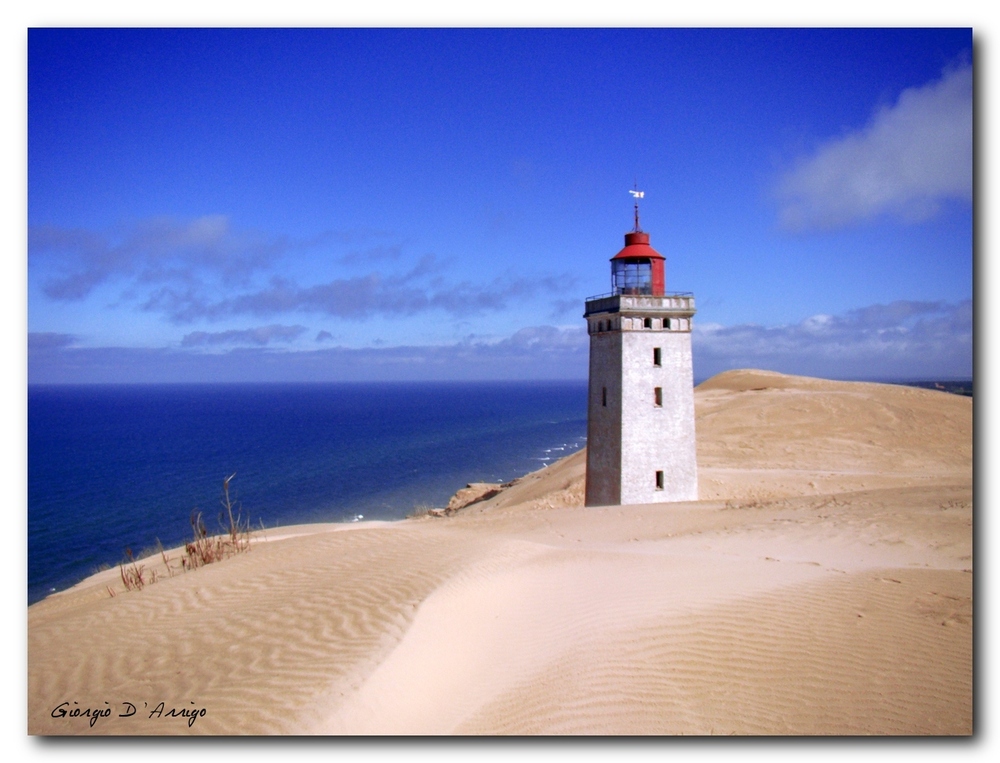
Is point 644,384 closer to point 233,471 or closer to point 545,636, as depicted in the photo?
point 545,636

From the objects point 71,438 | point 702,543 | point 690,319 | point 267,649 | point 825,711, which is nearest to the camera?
point 825,711

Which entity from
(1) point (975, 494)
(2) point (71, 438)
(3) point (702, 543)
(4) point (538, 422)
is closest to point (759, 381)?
(3) point (702, 543)

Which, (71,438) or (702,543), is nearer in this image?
(702,543)

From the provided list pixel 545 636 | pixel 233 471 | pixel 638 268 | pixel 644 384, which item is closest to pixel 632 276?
pixel 638 268

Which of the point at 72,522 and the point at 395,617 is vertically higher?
the point at 395,617

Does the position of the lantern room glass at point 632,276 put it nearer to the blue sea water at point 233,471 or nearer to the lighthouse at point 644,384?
the lighthouse at point 644,384

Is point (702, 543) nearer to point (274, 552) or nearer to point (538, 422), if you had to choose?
point (274, 552)


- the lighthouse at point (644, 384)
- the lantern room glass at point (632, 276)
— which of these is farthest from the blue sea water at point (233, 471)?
the lantern room glass at point (632, 276)
